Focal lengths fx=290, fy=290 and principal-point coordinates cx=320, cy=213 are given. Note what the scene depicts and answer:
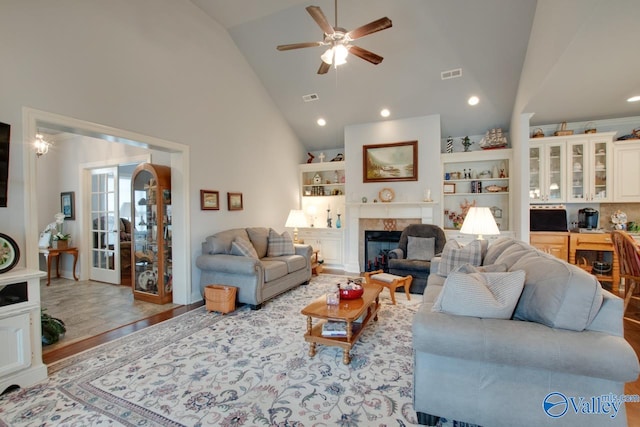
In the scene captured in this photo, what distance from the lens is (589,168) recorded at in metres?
4.72

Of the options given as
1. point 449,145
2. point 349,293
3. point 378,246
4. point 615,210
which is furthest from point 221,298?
point 615,210

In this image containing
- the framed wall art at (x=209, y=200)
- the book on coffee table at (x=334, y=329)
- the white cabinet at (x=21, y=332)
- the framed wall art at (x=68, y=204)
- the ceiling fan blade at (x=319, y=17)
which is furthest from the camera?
the framed wall art at (x=68, y=204)

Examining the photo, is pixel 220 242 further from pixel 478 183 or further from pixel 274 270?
pixel 478 183

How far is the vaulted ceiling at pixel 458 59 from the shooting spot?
278 cm

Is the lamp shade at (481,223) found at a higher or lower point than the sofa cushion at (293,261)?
higher

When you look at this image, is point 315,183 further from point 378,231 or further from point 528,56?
point 528,56

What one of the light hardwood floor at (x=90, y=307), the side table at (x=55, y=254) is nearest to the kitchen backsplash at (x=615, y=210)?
the light hardwood floor at (x=90, y=307)

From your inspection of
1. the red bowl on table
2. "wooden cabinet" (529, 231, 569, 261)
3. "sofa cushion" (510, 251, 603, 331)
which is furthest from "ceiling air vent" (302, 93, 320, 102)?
"sofa cushion" (510, 251, 603, 331)

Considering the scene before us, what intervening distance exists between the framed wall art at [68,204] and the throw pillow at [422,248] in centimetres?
620

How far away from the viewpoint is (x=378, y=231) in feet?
19.8

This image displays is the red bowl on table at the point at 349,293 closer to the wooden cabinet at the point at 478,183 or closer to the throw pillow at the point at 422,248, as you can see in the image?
the throw pillow at the point at 422,248

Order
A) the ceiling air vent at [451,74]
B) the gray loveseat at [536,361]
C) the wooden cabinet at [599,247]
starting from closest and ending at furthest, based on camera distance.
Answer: the gray loveseat at [536,361] < the wooden cabinet at [599,247] < the ceiling air vent at [451,74]

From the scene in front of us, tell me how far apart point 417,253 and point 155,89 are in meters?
4.48

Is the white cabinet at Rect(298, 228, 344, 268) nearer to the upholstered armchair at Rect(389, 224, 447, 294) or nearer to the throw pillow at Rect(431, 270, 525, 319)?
the upholstered armchair at Rect(389, 224, 447, 294)
